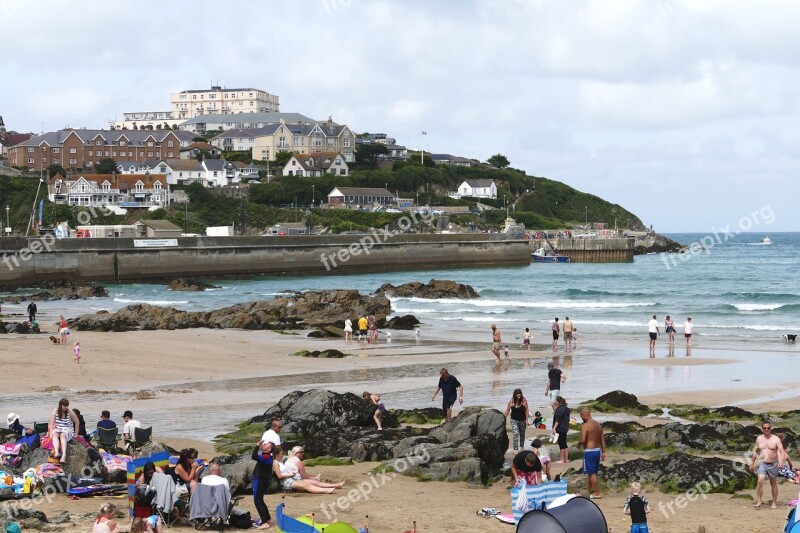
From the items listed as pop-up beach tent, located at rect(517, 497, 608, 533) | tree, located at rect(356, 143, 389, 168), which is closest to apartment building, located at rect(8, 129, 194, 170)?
tree, located at rect(356, 143, 389, 168)

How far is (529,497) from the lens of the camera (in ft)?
30.9

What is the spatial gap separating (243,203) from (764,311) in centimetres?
7392

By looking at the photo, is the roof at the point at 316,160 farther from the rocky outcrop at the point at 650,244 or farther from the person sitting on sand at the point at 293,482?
the person sitting on sand at the point at 293,482

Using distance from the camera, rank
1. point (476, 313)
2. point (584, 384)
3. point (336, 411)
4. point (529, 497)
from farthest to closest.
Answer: point (476, 313)
point (584, 384)
point (336, 411)
point (529, 497)

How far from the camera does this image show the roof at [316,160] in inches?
4855

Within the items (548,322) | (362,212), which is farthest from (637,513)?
(362,212)

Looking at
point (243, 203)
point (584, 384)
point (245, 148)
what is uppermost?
point (245, 148)

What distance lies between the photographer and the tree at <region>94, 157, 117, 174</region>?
115 m

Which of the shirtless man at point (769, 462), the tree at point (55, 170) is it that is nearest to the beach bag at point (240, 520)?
the shirtless man at point (769, 462)

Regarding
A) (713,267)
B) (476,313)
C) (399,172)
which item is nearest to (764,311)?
(476,313)

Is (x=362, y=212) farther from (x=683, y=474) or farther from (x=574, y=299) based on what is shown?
(x=683, y=474)

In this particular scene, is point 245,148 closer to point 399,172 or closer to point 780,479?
point 399,172

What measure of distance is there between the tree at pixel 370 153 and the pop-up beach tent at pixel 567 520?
12688 cm

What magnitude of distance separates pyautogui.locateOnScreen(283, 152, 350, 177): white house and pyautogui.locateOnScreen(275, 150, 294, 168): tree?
1.08m
